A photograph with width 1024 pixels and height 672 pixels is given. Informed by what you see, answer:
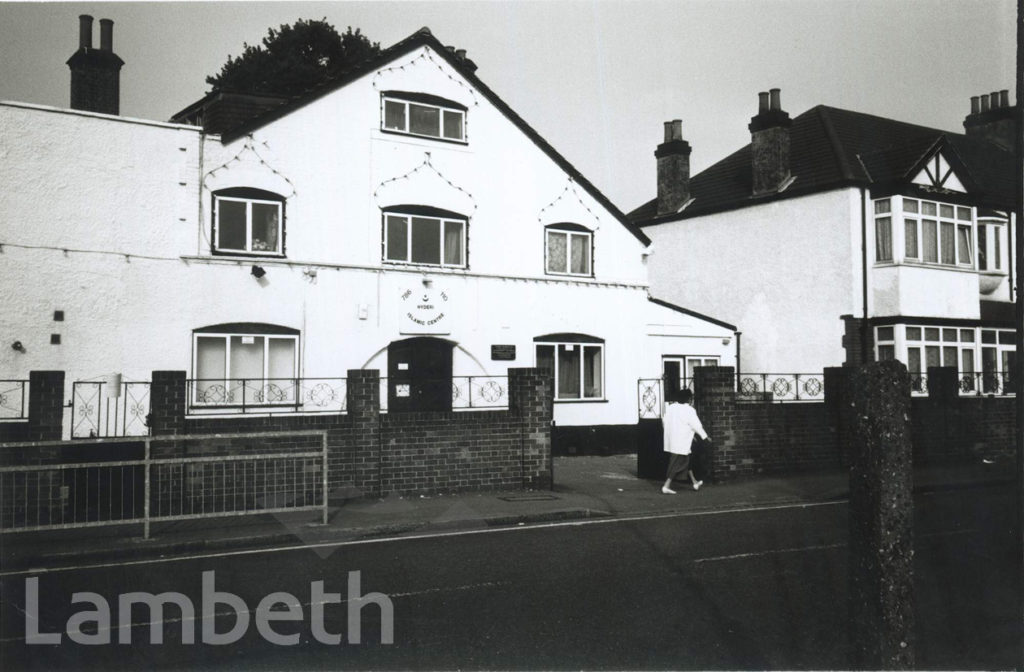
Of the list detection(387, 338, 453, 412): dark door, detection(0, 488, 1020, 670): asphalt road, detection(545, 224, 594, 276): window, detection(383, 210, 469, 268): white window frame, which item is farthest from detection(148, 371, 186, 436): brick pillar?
detection(545, 224, 594, 276): window

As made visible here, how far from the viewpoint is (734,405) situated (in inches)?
617

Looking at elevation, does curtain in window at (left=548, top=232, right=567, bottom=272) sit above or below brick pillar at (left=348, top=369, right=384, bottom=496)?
above

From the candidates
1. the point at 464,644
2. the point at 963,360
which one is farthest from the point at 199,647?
the point at 963,360

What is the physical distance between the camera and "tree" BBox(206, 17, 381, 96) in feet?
98.8

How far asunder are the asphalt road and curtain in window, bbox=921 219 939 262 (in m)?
14.6

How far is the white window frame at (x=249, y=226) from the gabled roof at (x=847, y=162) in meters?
14.6

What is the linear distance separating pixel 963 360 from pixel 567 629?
21580 millimetres

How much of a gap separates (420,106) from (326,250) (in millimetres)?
4116

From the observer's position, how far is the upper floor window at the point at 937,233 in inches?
894

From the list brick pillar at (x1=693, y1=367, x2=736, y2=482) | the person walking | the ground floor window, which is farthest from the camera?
the ground floor window

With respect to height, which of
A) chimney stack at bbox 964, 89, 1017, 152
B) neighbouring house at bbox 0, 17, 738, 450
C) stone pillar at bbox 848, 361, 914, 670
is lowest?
stone pillar at bbox 848, 361, 914, 670

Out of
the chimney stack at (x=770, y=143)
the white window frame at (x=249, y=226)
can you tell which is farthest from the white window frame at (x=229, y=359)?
the chimney stack at (x=770, y=143)

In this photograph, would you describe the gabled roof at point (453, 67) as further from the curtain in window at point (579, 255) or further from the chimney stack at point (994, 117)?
the chimney stack at point (994, 117)

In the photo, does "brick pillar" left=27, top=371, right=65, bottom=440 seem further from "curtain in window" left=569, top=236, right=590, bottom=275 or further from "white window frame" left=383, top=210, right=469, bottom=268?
"curtain in window" left=569, top=236, right=590, bottom=275
